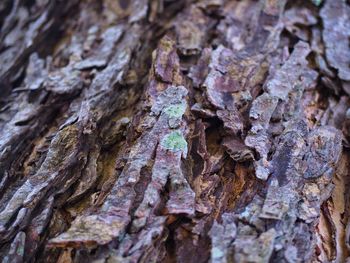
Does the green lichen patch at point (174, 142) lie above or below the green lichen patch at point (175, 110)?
below

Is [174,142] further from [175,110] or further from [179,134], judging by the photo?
[175,110]

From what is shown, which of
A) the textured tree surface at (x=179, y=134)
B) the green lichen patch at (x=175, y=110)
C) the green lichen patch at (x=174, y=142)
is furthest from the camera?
the green lichen patch at (x=175, y=110)

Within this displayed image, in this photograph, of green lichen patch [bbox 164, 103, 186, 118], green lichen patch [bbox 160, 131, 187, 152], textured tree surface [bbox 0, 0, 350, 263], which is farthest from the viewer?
green lichen patch [bbox 164, 103, 186, 118]

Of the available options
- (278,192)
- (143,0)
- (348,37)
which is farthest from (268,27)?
(278,192)

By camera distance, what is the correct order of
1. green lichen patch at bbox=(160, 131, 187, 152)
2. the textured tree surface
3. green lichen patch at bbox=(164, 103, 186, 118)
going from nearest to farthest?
the textured tree surface < green lichen patch at bbox=(160, 131, 187, 152) < green lichen patch at bbox=(164, 103, 186, 118)

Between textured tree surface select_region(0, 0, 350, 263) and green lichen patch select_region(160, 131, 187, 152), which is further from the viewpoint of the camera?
green lichen patch select_region(160, 131, 187, 152)
